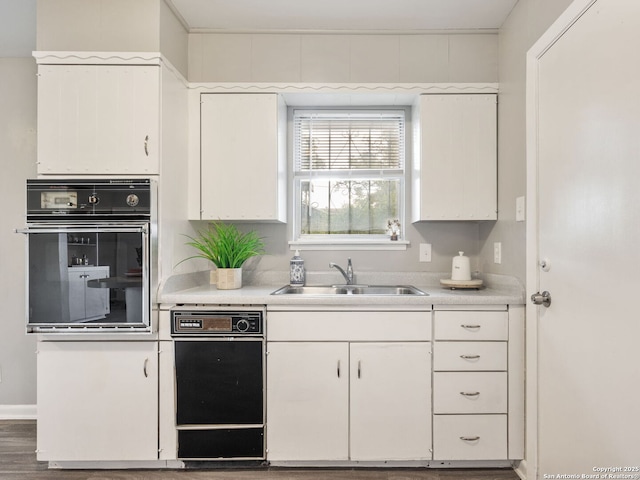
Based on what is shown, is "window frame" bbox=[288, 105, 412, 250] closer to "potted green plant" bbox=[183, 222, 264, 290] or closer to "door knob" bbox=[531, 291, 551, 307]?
"potted green plant" bbox=[183, 222, 264, 290]

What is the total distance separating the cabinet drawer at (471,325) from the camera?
204 centimetres

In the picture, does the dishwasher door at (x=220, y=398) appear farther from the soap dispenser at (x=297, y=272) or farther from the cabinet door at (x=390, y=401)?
the soap dispenser at (x=297, y=272)

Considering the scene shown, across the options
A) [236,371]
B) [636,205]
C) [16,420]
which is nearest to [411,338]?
[236,371]

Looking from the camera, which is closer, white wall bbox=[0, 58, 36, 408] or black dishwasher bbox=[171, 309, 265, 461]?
black dishwasher bbox=[171, 309, 265, 461]

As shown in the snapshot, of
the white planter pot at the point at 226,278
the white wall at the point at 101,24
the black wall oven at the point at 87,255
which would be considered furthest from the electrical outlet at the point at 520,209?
the white wall at the point at 101,24

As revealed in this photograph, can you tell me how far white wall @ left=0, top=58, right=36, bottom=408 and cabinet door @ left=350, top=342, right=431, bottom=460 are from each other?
2331 millimetres

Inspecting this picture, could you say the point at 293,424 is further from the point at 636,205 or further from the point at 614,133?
the point at 614,133

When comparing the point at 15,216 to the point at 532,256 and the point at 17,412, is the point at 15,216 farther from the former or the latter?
the point at 532,256

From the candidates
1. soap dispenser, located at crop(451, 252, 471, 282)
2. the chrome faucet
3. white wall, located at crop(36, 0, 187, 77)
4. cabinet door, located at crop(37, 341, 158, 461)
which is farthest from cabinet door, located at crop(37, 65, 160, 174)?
soap dispenser, located at crop(451, 252, 471, 282)

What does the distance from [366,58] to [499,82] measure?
2.79 ft

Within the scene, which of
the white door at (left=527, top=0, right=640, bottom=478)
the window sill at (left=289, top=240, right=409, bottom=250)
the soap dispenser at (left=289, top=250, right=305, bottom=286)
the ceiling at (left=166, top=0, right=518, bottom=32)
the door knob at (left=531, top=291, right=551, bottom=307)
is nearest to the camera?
the white door at (left=527, top=0, right=640, bottom=478)

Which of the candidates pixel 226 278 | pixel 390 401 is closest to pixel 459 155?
pixel 390 401

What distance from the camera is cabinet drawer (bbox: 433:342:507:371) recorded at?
80.0 inches

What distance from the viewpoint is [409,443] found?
2.04 metres
